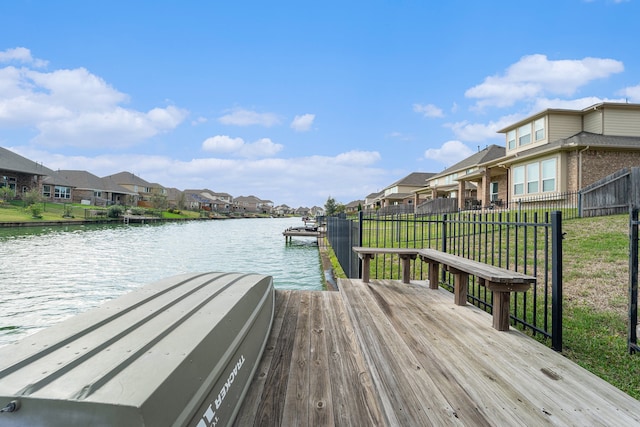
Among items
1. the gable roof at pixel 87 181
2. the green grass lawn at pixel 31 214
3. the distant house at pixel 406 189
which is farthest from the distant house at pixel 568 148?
the gable roof at pixel 87 181


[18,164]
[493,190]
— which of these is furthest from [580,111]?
[18,164]

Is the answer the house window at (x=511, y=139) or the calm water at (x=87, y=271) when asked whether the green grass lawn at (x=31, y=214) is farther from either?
the house window at (x=511, y=139)

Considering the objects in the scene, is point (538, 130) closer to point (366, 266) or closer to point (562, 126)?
point (562, 126)

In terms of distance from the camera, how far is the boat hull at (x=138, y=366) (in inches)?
41.2

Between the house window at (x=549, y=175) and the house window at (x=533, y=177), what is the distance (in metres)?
0.35

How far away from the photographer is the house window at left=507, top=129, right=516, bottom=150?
857 inches

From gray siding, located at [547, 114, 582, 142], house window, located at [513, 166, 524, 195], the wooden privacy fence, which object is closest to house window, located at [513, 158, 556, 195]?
house window, located at [513, 166, 524, 195]

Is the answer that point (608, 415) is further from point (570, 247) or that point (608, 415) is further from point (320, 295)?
point (570, 247)

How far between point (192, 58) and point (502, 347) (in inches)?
777

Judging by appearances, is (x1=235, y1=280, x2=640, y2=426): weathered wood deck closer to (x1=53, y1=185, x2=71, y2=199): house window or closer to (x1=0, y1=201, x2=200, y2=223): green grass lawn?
(x1=0, y1=201, x2=200, y2=223): green grass lawn

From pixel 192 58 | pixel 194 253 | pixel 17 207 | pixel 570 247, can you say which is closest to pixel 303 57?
pixel 192 58

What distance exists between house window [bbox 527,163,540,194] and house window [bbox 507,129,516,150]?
3.72 m

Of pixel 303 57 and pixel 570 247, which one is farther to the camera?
pixel 303 57

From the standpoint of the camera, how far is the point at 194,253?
14.5 m
